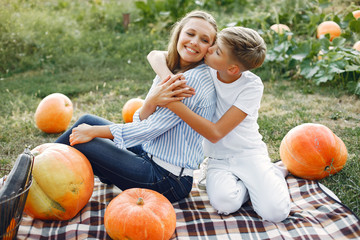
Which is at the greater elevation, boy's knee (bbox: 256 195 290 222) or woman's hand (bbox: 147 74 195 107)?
woman's hand (bbox: 147 74 195 107)

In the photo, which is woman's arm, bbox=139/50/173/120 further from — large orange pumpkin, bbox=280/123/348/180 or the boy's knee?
large orange pumpkin, bbox=280/123/348/180

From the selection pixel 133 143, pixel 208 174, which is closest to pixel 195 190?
pixel 208 174

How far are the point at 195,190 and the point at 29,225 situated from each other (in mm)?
1347

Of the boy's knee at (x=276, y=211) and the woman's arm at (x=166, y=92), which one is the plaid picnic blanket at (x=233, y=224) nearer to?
the boy's knee at (x=276, y=211)

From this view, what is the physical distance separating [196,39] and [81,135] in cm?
112

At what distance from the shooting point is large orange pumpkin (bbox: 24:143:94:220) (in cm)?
249

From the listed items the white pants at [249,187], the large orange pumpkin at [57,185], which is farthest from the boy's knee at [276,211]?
the large orange pumpkin at [57,185]

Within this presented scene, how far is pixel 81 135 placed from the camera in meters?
2.77

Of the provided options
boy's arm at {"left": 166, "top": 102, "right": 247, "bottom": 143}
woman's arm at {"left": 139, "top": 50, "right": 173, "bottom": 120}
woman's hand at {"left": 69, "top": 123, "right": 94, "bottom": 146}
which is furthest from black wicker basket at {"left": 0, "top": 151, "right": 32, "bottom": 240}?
boy's arm at {"left": 166, "top": 102, "right": 247, "bottom": 143}

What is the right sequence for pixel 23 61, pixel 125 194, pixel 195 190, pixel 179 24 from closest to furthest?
1. pixel 125 194
2. pixel 179 24
3. pixel 195 190
4. pixel 23 61

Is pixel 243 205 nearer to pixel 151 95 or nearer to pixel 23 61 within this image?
pixel 151 95

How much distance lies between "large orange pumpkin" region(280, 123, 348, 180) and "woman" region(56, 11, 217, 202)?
0.89 metres

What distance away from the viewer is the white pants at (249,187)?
107 inches

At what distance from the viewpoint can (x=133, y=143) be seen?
2787 millimetres
